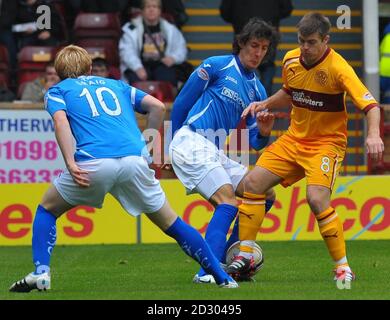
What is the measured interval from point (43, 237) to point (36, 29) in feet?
28.4

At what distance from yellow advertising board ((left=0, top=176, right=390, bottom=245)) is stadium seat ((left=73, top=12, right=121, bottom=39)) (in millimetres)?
3712

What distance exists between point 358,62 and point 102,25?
3777 mm

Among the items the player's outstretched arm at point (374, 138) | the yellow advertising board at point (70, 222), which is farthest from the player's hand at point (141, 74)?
the player's outstretched arm at point (374, 138)

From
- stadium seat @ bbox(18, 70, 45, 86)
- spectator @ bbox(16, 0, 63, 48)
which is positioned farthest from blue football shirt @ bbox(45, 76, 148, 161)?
spectator @ bbox(16, 0, 63, 48)

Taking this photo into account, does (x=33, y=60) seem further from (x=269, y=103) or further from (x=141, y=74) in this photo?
(x=269, y=103)

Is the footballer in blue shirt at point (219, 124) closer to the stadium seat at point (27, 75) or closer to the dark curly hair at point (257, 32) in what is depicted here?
the dark curly hair at point (257, 32)

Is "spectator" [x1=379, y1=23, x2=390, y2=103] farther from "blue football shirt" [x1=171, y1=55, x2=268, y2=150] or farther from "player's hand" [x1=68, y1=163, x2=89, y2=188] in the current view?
"player's hand" [x1=68, y1=163, x2=89, y2=188]

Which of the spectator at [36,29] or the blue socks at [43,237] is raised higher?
the spectator at [36,29]

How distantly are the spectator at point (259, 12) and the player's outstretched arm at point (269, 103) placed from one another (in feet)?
21.1

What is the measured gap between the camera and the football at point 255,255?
10047mm

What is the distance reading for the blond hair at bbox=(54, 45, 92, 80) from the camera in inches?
352

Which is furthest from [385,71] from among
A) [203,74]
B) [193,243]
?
[193,243]

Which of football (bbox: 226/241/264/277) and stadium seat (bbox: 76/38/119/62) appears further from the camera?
stadium seat (bbox: 76/38/119/62)

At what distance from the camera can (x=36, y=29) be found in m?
17.2
